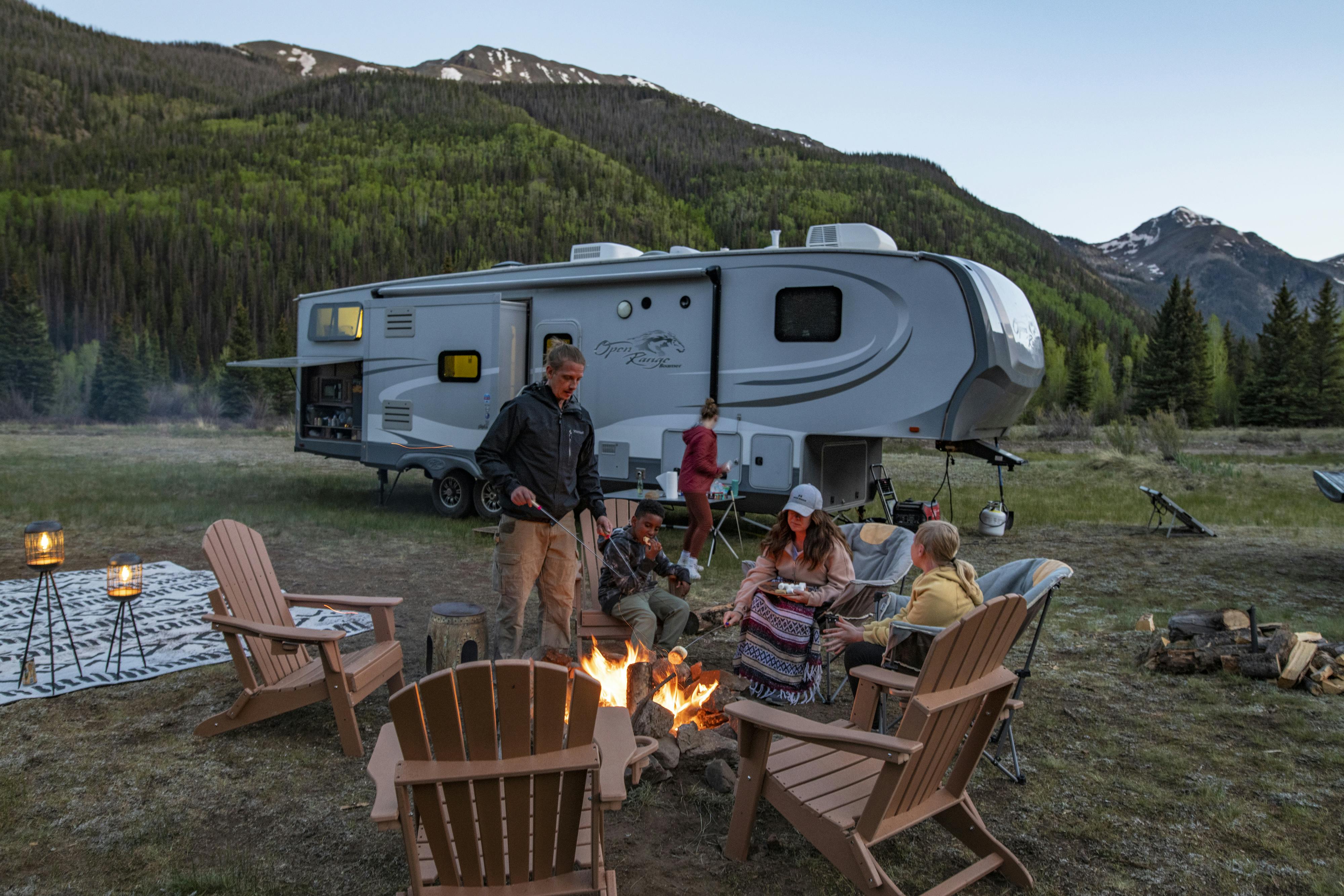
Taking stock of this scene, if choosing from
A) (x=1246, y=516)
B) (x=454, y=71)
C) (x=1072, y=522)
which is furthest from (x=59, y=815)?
(x=454, y=71)

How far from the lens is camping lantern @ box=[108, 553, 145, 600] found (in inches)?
169

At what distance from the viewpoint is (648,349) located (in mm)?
8555

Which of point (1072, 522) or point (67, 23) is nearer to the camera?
point (1072, 522)

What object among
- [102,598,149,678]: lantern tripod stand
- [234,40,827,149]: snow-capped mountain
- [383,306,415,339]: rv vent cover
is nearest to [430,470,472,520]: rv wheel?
[383,306,415,339]: rv vent cover

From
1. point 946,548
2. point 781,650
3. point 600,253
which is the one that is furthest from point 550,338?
point 946,548

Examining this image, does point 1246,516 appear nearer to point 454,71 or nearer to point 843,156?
point 843,156

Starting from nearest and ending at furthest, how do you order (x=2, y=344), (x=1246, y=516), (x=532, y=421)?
1. (x=532, y=421)
2. (x=1246, y=516)
3. (x=2, y=344)

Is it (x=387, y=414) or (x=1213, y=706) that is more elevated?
(x=387, y=414)

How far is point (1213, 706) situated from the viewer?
4352 mm

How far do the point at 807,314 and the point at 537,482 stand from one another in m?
4.34

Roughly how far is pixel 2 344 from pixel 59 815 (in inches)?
1814

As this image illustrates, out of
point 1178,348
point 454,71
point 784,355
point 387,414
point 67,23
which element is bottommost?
point 387,414

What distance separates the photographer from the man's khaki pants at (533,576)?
4.27m

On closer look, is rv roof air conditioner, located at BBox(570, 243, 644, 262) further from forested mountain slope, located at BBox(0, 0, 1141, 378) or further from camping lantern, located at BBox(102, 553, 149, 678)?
forested mountain slope, located at BBox(0, 0, 1141, 378)
